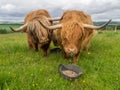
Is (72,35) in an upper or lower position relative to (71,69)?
upper

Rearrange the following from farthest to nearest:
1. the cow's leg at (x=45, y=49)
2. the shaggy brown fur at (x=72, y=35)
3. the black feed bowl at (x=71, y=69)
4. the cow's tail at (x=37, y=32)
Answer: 1. the cow's leg at (x=45, y=49)
2. the cow's tail at (x=37, y=32)
3. the shaggy brown fur at (x=72, y=35)
4. the black feed bowl at (x=71, y=69)

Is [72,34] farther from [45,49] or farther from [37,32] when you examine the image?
[45,49]

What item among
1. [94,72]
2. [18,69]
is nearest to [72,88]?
[94,72]

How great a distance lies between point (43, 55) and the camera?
958 centimetres

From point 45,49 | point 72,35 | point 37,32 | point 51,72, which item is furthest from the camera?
point 45,49

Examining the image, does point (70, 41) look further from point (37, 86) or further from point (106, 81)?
point (37, 86)

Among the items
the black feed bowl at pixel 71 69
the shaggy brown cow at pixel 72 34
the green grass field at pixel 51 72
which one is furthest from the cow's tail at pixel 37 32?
the black feed bowl at pixel 71 69

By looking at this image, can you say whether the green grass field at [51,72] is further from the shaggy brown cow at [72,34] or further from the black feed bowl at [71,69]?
the shaggy brown cow at [72,34]

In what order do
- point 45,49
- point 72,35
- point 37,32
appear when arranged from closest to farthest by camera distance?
point 72,35 → point 37,32 → point 45,49

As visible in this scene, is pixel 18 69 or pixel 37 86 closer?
pixel 37 86

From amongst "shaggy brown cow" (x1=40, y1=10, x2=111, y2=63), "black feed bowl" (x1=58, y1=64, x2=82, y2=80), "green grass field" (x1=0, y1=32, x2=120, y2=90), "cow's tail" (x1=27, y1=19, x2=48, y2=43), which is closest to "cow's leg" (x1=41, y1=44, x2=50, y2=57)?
"green grass field" (x1=0, y1=32, x2=120, y2=90)

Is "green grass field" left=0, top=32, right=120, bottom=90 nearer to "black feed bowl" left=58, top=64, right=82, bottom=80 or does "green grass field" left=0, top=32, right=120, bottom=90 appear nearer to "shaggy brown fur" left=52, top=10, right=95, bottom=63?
"black feed bowl" left=58, top=64, right=82, bottom=80

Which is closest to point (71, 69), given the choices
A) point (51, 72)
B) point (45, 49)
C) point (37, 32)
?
point (51, 72)

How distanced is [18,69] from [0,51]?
3.36 meters
